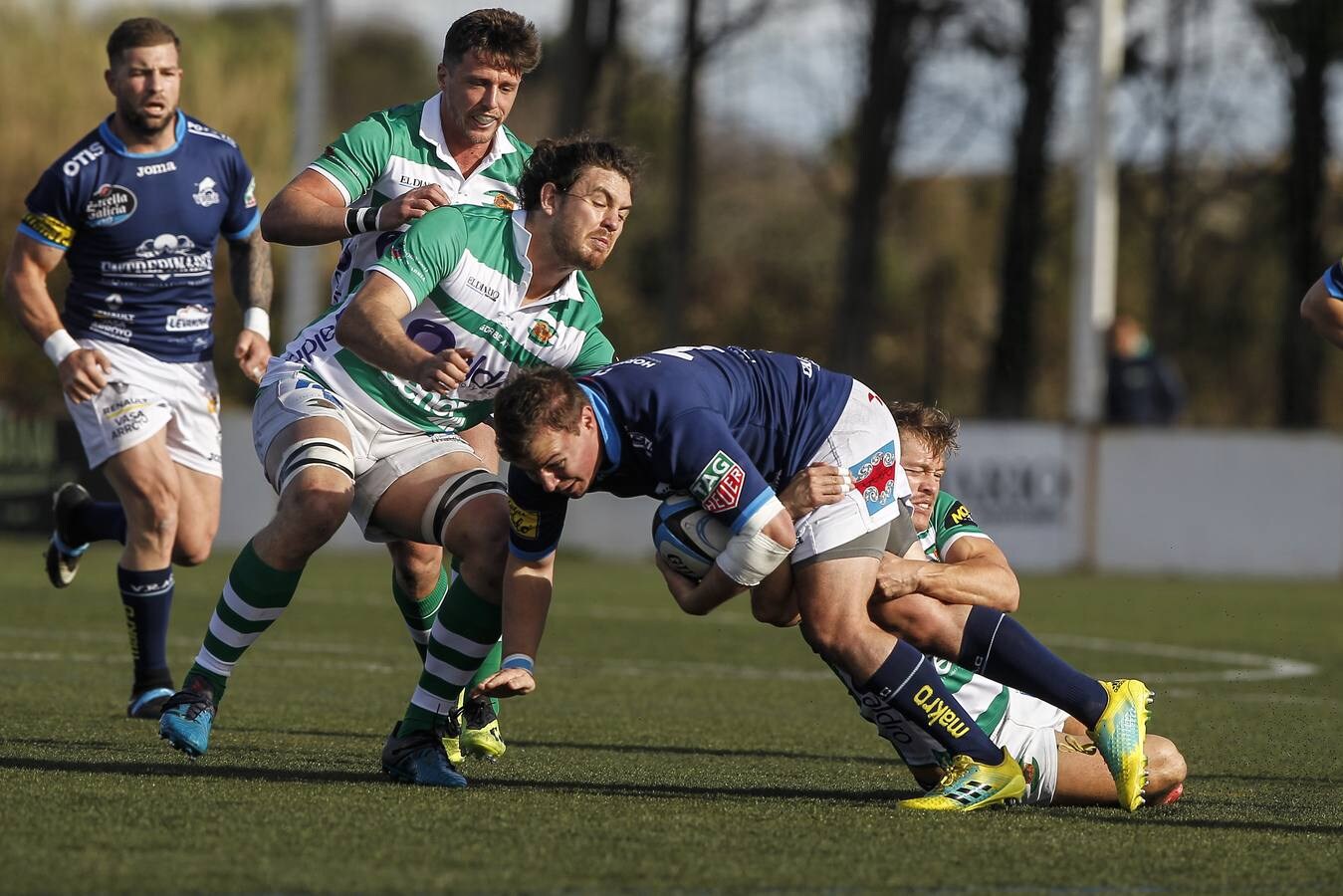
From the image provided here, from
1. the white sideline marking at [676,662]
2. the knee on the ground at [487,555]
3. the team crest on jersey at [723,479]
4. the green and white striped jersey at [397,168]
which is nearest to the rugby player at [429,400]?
the knee on the ground at [487,555]

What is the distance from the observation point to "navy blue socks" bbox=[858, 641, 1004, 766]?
204 inches

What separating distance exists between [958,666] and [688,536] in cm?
92

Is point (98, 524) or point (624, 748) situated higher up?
point (98, 524)

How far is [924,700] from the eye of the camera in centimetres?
521

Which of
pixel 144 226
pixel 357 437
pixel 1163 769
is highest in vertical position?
pixel 144 226

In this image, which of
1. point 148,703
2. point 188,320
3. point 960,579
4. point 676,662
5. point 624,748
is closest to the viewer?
point 960,579

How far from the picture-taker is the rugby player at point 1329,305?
5.82 meters

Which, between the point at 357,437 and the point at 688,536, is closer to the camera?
the point at 688,536

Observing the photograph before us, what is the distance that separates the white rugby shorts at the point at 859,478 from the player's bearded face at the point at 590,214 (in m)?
0.80

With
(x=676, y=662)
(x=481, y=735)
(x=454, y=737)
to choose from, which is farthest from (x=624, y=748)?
(x=676, y=662)

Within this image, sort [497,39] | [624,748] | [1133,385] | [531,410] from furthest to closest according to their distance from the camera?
[1133,385]
[624,748]
[497,39]
[531,410]

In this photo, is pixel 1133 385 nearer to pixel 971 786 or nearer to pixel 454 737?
pixel 454 737

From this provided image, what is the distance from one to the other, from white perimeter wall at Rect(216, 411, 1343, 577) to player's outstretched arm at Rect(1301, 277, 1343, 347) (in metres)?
9.98

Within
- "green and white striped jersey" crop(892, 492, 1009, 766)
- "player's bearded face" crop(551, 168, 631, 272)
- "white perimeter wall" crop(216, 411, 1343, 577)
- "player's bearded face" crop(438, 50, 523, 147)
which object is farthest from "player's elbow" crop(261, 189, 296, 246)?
"white perimeter wall" crop(216, 411, 1343, 577)
